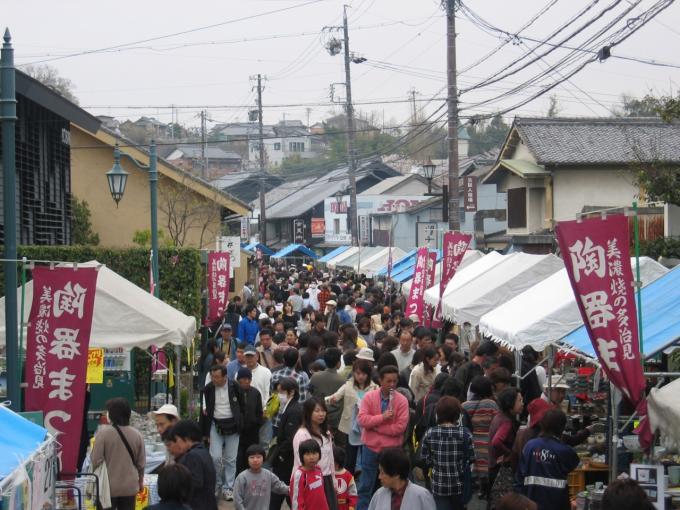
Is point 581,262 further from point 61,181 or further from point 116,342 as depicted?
point 61,181

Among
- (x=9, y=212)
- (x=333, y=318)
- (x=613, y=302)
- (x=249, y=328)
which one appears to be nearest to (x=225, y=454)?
(x=9, y=212)

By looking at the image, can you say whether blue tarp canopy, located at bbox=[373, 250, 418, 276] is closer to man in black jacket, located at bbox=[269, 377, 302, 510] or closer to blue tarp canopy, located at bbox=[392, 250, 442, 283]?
blue tarp canopy, located at bbox=[392, 250, 442, 283]

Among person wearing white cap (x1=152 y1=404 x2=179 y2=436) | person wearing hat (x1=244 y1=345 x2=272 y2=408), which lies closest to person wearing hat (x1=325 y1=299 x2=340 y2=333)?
person wearing hat (x1=244 y1=345 x2=272 y2=408)

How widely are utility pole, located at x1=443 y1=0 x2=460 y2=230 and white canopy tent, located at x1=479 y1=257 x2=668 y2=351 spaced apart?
26.0 ft

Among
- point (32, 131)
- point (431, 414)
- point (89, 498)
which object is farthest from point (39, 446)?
point (32, 131)

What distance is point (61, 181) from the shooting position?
801 inches

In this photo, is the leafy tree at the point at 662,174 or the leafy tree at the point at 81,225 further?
the leafy tree at the point at 81,225

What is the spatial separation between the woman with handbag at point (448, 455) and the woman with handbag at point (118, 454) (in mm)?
2589

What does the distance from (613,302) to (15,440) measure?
14.9 ft

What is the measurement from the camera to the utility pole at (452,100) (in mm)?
21781

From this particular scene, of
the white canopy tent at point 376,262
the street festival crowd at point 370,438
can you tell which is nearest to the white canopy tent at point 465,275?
the street festival crowd at point 370,438

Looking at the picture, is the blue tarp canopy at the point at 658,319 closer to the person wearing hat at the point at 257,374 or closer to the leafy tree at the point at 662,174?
the person wearing hat at the point at 257,374

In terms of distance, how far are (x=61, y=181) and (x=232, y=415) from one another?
35.9 ft

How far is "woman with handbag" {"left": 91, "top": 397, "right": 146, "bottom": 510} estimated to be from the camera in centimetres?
868
